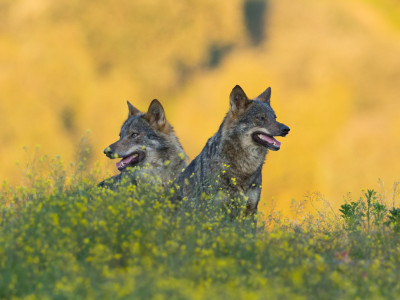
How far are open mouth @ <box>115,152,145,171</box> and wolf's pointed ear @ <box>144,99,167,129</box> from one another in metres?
0.54

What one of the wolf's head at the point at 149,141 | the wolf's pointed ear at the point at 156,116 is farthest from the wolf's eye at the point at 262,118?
the wolf's pointed ear at the point at 156,116

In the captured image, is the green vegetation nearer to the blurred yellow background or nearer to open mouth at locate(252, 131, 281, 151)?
open mouth at locate(252, 131, 281, 151)

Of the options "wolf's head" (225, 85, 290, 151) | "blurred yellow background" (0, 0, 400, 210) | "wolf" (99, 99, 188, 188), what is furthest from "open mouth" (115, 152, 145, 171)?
"blurred yellow background" (0, 0, 400, 210)

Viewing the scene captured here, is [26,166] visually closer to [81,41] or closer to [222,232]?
[222,232]

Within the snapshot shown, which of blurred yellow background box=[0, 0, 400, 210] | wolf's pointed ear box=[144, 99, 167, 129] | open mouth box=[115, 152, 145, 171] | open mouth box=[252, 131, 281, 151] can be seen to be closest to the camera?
open mouth box=[252, 131, 281, 151]

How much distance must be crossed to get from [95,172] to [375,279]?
3.26m

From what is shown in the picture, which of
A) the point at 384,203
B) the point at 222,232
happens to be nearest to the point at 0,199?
the point at 222,232

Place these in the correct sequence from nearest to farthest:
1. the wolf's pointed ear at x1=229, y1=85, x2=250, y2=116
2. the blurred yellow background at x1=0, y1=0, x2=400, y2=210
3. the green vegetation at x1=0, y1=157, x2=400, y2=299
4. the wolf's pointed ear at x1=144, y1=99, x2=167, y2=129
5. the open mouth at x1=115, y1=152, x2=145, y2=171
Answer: the green vegetation at x1=0, y1=157, x2=400, y2=299
the wolf's pointed ear at x1=229, y1=85, x2=250, y2=116
the open mouth at x1=115, y1=152, x2=145, y2=171
the wolf's pointed ear at x1=144, y1=99, x2=167, y2=129
the blurred yellow background at x1=0, y1=0, x2=400, y2=210

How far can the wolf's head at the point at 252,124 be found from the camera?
373 inches

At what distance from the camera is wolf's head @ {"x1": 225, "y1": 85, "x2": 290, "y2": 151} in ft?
31.1

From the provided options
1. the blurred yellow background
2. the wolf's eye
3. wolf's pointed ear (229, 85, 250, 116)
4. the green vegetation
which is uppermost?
the blurred yellow background

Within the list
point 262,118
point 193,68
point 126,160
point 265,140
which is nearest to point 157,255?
point 265,140

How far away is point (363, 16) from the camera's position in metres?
47.5

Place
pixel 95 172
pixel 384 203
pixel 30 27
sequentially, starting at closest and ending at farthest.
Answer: pixel 95 172
pixel 384 203
pixel 30 27
